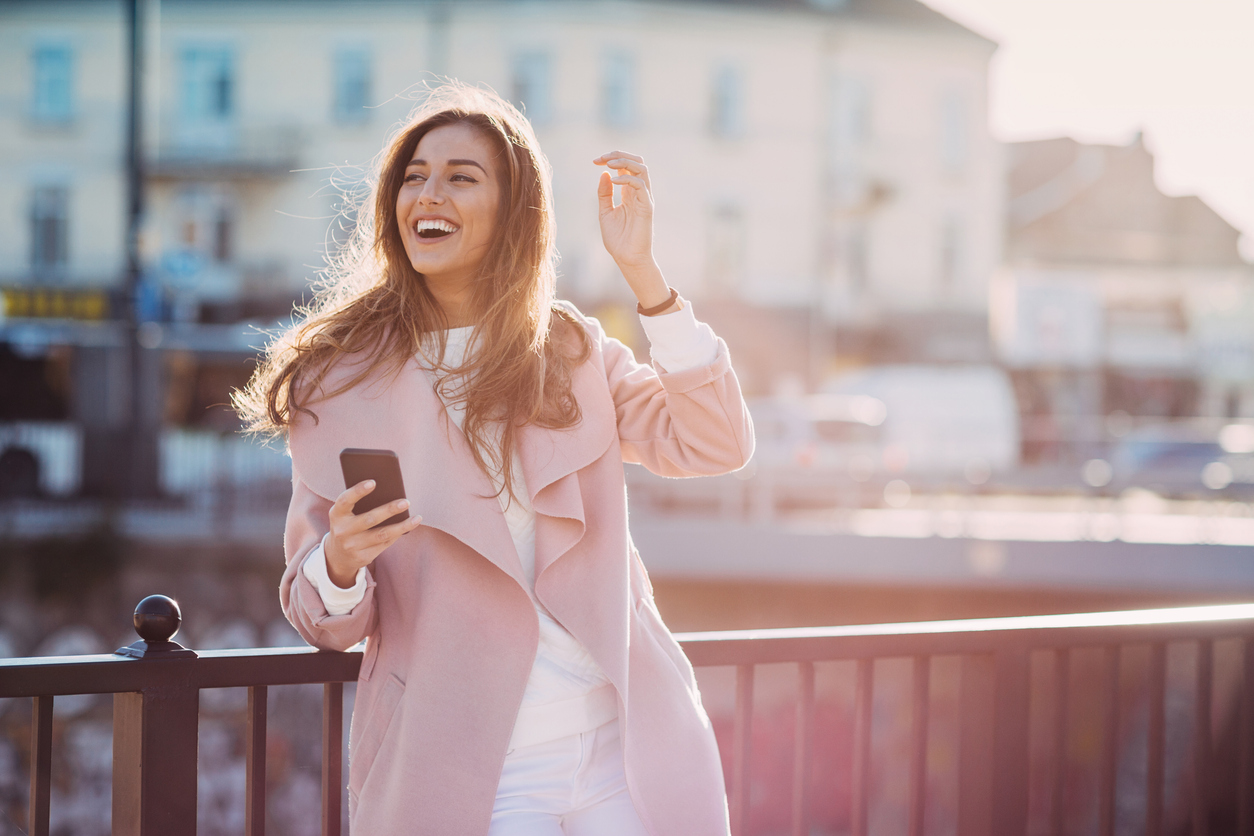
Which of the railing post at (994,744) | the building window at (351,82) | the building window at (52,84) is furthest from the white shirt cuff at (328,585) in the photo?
the building window at (52,84)

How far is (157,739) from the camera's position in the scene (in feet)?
6.37

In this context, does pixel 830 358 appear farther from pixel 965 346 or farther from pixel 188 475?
pixel 188 475

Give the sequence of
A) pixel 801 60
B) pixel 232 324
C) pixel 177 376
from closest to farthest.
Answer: pixel 177 376 → pixel 232 324 → pixel 801 60

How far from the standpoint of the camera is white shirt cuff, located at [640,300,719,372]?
75.0 inches

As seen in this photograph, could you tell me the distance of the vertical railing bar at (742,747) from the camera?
2.38 meters

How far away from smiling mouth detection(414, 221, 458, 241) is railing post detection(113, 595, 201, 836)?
77 cm

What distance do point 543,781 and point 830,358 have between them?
82.0 ft

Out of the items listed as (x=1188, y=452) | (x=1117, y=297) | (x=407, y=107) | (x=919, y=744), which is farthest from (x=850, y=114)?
(x=919, y=744)

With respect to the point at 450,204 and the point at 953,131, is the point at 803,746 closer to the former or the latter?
the point at 450,204

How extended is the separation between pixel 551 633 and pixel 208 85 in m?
25.0

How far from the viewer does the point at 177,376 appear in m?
17.8

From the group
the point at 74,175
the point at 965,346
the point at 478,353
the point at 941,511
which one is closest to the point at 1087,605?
the point at 941,511

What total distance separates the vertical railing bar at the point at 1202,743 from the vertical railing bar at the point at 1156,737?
9cm

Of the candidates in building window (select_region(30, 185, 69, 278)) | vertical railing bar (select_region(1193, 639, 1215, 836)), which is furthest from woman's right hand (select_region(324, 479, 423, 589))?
building window (select_region(30, 185, 69, 278))
